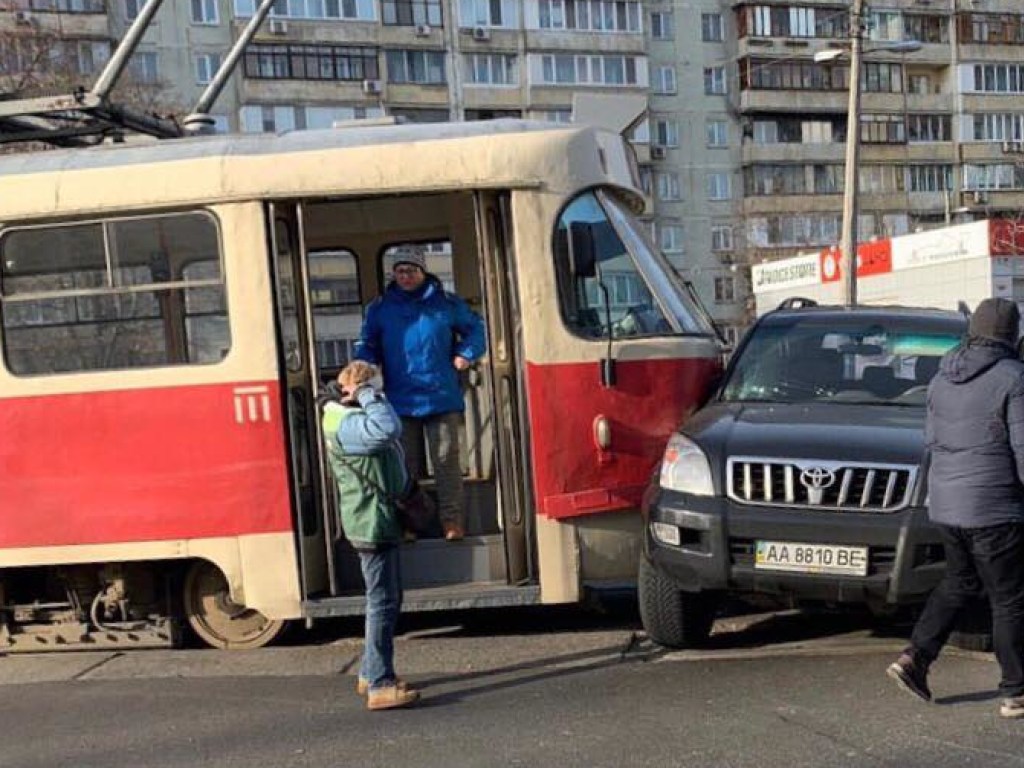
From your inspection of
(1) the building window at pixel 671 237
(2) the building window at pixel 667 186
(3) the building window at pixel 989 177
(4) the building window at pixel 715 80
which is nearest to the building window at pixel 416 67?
(2) the building window at pixel 667 186

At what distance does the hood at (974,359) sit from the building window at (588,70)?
46.4m

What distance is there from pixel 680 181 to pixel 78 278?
51.6 meters

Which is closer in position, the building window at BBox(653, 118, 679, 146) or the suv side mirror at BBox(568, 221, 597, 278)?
the suv side mirror at BBox(568, 221, 597, 278)

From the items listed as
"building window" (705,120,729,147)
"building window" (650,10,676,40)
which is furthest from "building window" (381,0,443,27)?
"building window" (705,120,729,147)

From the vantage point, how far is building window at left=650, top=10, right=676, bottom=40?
54.1 meters

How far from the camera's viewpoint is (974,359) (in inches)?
188

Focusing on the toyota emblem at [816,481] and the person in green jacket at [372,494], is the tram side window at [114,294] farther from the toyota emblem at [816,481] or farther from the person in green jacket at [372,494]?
the toyota emblem at [816,481]

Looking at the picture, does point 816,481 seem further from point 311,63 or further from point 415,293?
point 311,63

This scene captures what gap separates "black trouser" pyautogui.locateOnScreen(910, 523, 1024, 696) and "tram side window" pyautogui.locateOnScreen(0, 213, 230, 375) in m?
3.91

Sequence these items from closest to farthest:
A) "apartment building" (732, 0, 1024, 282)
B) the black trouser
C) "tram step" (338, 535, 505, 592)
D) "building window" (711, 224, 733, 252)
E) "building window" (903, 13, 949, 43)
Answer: the black trouser → "tram step" (338, 535, 505, 592) → "apartment building" (732, 0, 1024, 282) → "building window" (711, 224, 733, 252) → "building window" (903, 13, 949, 43)

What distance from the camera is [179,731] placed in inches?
202

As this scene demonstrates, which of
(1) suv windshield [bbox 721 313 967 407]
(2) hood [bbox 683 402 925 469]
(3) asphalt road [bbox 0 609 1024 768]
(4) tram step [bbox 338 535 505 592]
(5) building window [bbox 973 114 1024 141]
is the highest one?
(5) building window [bbox 973 114 1024 141]

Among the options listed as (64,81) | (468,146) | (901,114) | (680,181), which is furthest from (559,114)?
(468,146)

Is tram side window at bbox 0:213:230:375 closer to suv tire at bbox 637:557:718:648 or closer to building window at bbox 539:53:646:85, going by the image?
suv tire at bbox 637:557:718:648
